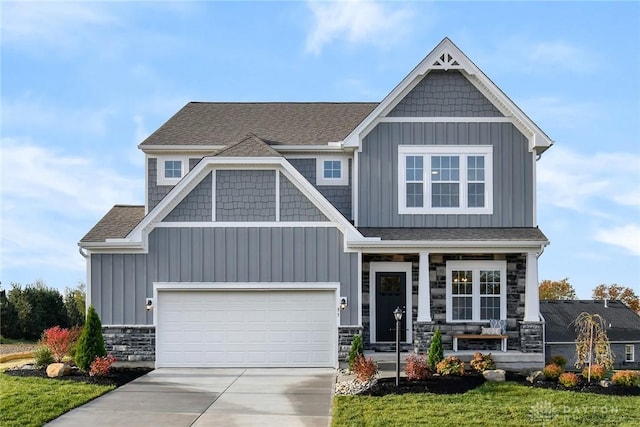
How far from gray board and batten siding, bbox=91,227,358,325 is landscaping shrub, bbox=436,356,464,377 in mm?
2576

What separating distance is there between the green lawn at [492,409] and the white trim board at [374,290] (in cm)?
481

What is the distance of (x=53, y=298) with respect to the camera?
2861cm

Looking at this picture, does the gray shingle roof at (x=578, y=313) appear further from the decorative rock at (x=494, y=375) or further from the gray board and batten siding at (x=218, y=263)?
the gray board and batten siding at (x=218, y=263)

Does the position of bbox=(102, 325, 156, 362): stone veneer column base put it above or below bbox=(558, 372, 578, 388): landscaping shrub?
above

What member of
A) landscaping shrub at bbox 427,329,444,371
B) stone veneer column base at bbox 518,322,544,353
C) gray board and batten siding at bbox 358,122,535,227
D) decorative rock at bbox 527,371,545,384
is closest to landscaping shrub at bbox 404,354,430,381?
landscaping shrub at bbox 427,329,444,371

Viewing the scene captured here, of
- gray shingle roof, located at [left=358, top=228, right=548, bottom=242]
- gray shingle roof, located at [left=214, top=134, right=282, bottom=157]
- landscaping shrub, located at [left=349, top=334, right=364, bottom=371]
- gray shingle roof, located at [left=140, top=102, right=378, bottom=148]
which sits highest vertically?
gray shingle roof, located at [left=140, top=102, right=378, bottom=148]

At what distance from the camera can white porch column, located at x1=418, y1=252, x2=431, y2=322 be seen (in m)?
17.0

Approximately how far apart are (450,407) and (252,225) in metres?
7.14

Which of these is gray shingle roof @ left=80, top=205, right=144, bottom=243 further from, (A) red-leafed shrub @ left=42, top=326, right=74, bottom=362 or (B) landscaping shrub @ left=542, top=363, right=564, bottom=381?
(B) landscaping shrub @ left=542, top=363, right=564, bottom=381

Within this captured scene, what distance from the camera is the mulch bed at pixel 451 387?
13.7 metres

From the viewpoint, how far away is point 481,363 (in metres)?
15.8

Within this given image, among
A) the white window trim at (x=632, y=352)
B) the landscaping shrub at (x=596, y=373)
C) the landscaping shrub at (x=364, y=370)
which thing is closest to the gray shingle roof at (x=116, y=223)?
the landscaping shrub at (x=364, y=370)

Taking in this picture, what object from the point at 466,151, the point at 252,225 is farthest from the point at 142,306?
the point at 466,151

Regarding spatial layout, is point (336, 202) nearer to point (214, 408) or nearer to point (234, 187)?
point (234, 187)
